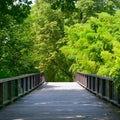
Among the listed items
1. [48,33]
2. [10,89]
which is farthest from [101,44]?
[48,33]

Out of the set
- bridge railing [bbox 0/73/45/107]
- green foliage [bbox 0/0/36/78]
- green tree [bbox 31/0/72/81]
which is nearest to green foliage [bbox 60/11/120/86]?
green foliage [bbox 0/0/36/78]

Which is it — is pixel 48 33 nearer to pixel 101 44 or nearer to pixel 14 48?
pixel 14 48

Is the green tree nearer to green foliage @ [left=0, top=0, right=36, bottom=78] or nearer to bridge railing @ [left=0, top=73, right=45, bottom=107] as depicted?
green foliage @ [left=0, top=0, right=36, bottom=78]

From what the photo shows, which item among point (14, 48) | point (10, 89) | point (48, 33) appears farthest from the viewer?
point (48, 33)

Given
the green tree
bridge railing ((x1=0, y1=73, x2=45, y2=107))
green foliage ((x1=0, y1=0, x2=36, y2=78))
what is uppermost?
the green tree

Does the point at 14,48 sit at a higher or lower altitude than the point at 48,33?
lower

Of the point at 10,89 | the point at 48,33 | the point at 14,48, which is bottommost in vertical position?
the point at 10,89

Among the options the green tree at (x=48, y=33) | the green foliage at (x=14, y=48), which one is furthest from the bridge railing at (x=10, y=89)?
the green tree at (x=48, y=33)

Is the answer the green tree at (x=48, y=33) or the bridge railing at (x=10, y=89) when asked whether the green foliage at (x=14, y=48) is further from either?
the green tree at (x=48, y=33)

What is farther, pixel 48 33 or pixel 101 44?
pixel 48 33

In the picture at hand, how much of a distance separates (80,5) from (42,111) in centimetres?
4058

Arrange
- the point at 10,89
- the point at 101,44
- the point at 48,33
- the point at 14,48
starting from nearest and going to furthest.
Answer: the point at 10,89 → the point at 101,44 → the point at 14,48 → the point at 48,33

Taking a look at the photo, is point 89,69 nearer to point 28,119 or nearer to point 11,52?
point 11,52

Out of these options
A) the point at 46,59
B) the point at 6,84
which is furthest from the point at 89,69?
the point at 46,59
